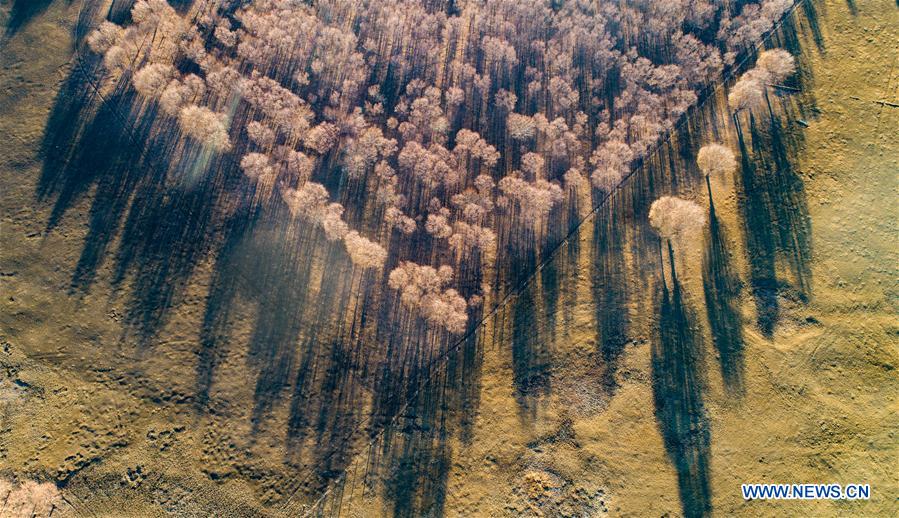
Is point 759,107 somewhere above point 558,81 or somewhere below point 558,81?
above

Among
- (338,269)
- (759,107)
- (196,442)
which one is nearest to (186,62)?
(338,269)

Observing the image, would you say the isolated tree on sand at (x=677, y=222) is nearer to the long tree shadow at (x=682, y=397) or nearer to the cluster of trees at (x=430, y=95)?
the long tree shadow at (x=682, y=397)

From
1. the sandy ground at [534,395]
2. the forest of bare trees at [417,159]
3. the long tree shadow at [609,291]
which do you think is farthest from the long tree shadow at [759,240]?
the long tree shadow at [609,291]

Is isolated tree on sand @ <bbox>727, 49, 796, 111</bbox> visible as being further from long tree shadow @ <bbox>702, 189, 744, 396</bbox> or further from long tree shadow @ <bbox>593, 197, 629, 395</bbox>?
long tree shadow @ <bbox>593, 197, 629, 395</bbox>

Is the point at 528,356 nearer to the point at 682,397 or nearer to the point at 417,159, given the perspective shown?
the point at 682,397

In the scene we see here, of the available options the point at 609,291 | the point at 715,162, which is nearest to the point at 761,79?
the point at 715,162

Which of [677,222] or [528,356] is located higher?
[677,222]

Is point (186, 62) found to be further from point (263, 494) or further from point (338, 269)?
point (263, 494)
